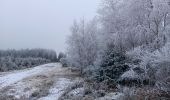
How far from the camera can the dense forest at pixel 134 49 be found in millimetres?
20491

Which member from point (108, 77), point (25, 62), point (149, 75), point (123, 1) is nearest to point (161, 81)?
point (149, 75)

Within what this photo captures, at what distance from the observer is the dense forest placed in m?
20.5

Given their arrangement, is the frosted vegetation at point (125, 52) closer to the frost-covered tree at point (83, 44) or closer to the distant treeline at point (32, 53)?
the frost-covered tree at point (83, 44)

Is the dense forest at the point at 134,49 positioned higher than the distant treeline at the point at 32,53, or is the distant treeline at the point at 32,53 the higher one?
the dense forest at the point at 134,49

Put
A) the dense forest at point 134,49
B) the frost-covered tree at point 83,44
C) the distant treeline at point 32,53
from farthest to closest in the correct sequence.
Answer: the distant treeline at point 32,53
the frost-covered tree at point 83,44
the dense forest at point 134,49

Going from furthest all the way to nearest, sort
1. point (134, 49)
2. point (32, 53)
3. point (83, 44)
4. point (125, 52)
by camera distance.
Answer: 1. point (32, 53)
2. point (83, 44)
3. point (125, 52)
4. point (134, 49)

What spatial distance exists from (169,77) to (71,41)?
34.4 m

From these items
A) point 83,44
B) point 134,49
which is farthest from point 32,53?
point 134,49

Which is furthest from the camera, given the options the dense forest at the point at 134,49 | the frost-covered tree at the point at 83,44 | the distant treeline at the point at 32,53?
the distant treeline at the point at 32,53

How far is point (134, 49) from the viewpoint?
92.1 feet

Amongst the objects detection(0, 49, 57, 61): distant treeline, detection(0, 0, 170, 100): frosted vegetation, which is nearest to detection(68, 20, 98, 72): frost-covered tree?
detection(0, 0, 170, 100): frosted vegetation

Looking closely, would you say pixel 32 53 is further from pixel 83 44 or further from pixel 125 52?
pixel 125 52

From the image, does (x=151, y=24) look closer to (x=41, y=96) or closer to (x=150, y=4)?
(x=150, y=4)

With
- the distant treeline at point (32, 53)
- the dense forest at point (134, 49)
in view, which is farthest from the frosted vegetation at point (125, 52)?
the distant treeline at point (32, 53)
